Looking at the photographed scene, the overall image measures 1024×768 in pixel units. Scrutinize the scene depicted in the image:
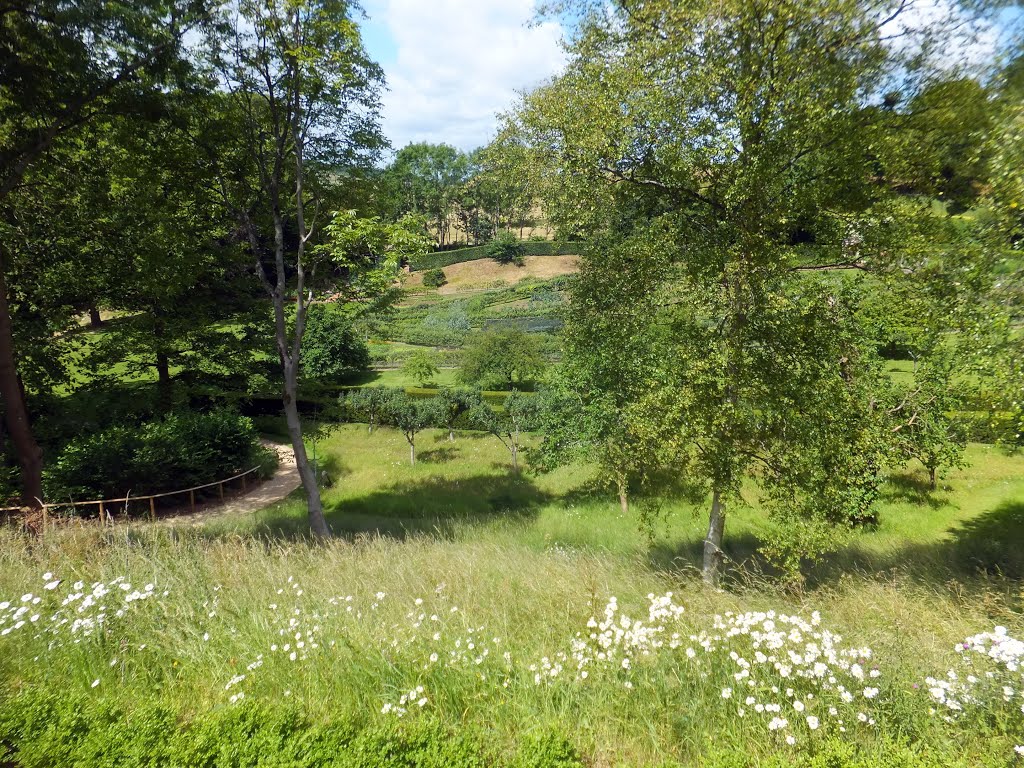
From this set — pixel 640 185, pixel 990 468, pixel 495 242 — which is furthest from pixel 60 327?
pixel 495 242

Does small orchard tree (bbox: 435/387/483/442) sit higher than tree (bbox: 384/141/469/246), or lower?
lower

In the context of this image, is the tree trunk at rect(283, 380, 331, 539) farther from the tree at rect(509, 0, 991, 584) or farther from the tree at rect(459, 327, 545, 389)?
the tree at rect(459, 327, 545, 389)

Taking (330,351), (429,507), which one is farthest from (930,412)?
(330,351)

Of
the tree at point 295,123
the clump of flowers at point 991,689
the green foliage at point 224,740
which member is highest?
the tree at point 295,123

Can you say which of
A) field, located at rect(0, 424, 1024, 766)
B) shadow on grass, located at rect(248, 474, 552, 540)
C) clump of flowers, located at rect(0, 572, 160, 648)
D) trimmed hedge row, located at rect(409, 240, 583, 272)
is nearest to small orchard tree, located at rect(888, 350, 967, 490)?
field, located at rect(0, 424, 1024, 766)

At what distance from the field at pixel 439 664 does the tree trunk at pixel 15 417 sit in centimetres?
121

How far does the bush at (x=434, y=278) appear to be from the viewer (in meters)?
66.6

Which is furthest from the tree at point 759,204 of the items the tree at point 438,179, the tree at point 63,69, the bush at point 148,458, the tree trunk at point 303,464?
the tree at point 438,179

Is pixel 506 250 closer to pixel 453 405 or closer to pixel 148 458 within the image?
pixel 453 405

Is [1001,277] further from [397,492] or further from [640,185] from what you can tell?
[397,492]

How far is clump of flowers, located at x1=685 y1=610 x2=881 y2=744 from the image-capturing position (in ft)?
8.98

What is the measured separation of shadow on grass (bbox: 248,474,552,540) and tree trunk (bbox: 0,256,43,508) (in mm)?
4113

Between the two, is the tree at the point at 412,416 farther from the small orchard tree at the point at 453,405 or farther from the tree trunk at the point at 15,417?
the tree trunk at the point at 15,417

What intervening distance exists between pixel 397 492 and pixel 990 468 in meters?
18.3
